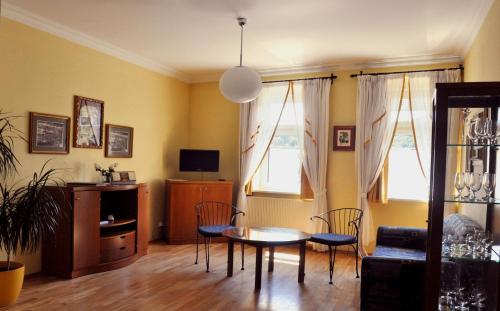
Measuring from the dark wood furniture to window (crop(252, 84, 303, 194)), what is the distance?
2.04 meters

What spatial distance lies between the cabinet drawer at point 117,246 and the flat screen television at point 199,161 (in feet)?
4.98

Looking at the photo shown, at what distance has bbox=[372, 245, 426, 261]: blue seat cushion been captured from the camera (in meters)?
3.62

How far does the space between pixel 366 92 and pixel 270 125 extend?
4.92ft

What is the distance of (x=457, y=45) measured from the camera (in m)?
4.43

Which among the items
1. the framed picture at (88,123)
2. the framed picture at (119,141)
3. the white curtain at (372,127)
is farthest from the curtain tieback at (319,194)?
the framed picture at (88,123)

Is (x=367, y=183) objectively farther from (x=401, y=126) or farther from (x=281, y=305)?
(x=281, y=305)

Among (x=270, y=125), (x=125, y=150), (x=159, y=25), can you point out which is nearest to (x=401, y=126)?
(x=270, y=125)

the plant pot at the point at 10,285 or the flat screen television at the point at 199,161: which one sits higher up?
the flat screen television at the point at 199,161

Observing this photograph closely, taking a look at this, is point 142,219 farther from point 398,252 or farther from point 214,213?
point 398,252

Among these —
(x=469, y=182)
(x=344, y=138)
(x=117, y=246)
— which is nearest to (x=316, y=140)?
(x=344, y=138)

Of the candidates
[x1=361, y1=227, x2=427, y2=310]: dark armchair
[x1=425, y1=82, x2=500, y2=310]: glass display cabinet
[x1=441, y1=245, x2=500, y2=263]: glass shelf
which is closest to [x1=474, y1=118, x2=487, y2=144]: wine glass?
[x1=425, y1=82, x2=500, y2=310]: glass display cabinet

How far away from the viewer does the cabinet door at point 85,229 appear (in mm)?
3969

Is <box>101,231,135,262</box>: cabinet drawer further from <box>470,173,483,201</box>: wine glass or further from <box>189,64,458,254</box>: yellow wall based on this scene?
<box>470,173,483,201</box>: wine glass

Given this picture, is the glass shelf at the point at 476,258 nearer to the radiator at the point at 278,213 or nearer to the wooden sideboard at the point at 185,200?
the radiator at the point at 278,213
